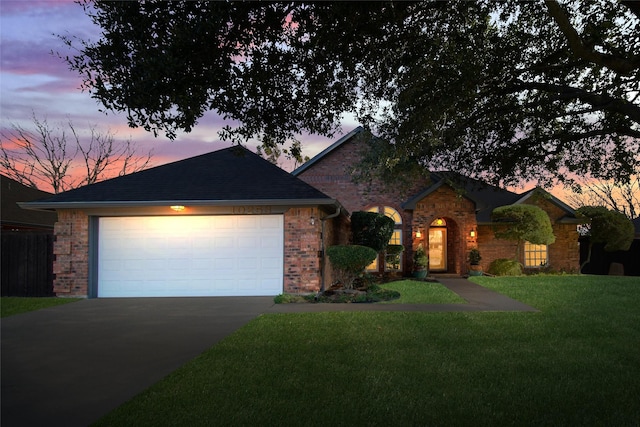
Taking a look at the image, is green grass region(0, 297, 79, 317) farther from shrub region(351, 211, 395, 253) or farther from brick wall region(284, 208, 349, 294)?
shrub region(351, 211, 395, 253)

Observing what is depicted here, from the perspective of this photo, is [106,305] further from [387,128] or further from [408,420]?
[408,420]

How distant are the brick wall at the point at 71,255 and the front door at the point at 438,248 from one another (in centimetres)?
1584

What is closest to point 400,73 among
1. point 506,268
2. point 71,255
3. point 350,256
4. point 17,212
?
point 350,256

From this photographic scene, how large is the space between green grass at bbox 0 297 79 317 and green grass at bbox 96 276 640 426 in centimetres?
662

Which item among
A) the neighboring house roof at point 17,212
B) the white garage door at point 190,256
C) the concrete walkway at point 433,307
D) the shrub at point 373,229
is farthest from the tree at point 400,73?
the neighboring house roof at point 17,212

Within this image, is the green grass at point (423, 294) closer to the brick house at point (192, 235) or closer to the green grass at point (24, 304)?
the brick house at point (192, 235)

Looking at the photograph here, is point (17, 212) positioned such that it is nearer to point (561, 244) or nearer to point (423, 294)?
point (423, 294)

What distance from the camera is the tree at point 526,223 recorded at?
72.1 feet

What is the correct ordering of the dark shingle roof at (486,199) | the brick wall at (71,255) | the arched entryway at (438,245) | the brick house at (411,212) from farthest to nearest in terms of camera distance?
the arched entryway at (438,245), the brick house at (411,212), the dark shingle roof at (486,199), the brick wall at (71,255)

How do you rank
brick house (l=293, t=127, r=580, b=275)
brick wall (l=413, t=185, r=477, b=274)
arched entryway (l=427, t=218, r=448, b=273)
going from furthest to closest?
arched entryway (l=427, t=218, r=448, b=273) → brick house (l=293, t=127, r=580, b=275) → brick wall (l=413, t=185, r=477, b=274)

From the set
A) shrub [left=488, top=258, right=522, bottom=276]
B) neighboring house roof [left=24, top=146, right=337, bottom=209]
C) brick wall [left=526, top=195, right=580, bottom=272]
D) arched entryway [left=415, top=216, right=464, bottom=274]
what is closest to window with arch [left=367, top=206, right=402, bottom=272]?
arched entryway [left=415, top=216, right=464, bottom=274]

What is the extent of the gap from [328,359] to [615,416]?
11.7ft

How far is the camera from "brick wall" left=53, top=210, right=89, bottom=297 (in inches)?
615

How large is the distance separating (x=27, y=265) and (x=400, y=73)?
1390 cm
